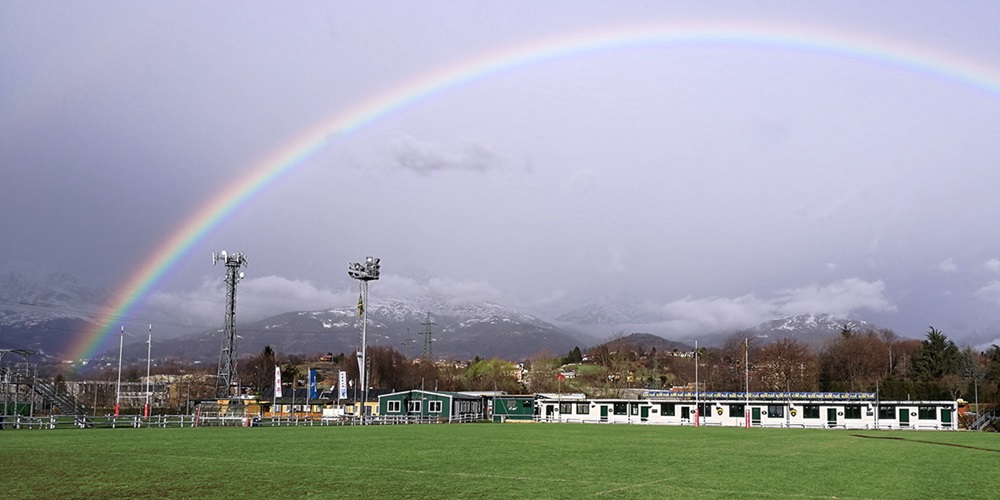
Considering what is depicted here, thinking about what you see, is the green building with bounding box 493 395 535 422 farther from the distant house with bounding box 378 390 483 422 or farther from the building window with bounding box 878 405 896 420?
the building window with bounding box 878 405 896 420

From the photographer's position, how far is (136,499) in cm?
1872

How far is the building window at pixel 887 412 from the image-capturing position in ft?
314

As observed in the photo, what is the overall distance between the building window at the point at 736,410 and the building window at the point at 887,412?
15.4m

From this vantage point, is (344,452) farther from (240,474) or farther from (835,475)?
(835,475)

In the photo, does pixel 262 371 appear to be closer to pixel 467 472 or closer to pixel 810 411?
pixel 810 411

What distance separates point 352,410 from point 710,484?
329 feet

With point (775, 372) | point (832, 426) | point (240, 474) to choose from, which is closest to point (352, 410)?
point (832, 426)

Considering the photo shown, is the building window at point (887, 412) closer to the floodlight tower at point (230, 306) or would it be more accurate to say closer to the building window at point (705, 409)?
the building window at point (705, 409)

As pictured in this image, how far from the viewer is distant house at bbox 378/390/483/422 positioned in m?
105

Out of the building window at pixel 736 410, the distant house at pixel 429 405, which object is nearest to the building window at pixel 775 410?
the building window at pixel 736 410

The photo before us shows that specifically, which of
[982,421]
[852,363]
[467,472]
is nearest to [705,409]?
[982,421]

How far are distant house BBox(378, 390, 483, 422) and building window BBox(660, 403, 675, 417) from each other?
24.1 meters

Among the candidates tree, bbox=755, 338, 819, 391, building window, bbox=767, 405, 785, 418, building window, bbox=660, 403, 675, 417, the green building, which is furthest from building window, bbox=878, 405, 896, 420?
tree, bbox=755, 338, 819, 391

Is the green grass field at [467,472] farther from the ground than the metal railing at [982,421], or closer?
farther from the ground
